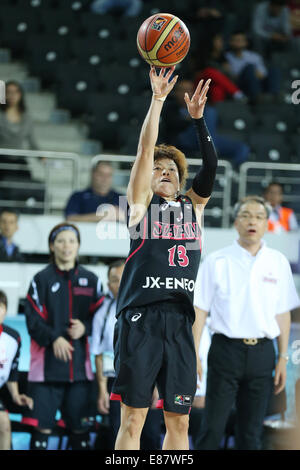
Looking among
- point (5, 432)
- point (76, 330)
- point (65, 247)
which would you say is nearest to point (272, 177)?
point (65, 247)

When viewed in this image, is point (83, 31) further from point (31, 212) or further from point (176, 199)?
point (176, 199)

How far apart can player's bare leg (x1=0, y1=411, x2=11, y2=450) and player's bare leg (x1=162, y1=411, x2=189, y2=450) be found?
68.1 inches

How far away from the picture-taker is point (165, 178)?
3.67m

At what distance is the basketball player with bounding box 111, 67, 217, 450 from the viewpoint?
3.41m

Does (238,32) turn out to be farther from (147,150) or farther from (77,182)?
(147,150)

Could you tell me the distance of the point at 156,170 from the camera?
12.1 ft

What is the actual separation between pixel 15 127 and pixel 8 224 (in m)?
1.51

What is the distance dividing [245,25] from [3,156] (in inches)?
176

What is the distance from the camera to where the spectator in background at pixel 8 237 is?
654cm

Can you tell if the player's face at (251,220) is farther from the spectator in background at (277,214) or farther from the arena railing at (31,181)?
the arena railing at (31,181)

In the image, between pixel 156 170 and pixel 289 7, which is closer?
pixel 156 170

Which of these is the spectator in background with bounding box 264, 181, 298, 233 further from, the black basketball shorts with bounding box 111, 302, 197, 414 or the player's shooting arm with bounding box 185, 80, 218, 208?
the black basketball shorts with bounding box 111, 302, 197, 414
